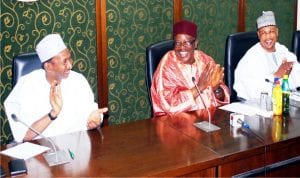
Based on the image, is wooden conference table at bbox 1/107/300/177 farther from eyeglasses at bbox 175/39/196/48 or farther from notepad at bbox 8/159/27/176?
eyeglasses at bbox 175/39/196/48

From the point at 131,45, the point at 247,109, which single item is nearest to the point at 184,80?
the point at 247,109

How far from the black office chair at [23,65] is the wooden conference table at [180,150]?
571 mm

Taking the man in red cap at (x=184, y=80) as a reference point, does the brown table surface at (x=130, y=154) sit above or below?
below

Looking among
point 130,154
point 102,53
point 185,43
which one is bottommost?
point 130,154

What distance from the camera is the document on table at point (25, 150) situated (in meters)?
1.89

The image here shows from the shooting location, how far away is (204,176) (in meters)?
1.85

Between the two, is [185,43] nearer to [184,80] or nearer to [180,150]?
[184,80]

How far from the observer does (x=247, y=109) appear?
101 inches

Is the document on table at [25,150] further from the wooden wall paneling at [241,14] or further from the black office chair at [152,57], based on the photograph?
the wooden wall paneling at [241,14]

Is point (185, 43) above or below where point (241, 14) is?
below

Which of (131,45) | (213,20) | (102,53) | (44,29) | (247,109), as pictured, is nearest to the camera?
(247,109)

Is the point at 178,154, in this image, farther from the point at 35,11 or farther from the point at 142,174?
the point at 35,11

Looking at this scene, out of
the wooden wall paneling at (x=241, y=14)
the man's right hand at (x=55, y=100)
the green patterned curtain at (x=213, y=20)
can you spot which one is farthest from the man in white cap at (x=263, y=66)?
the man's right hand at (x=55, y=100)

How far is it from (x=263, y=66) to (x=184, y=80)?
2.49 ft
